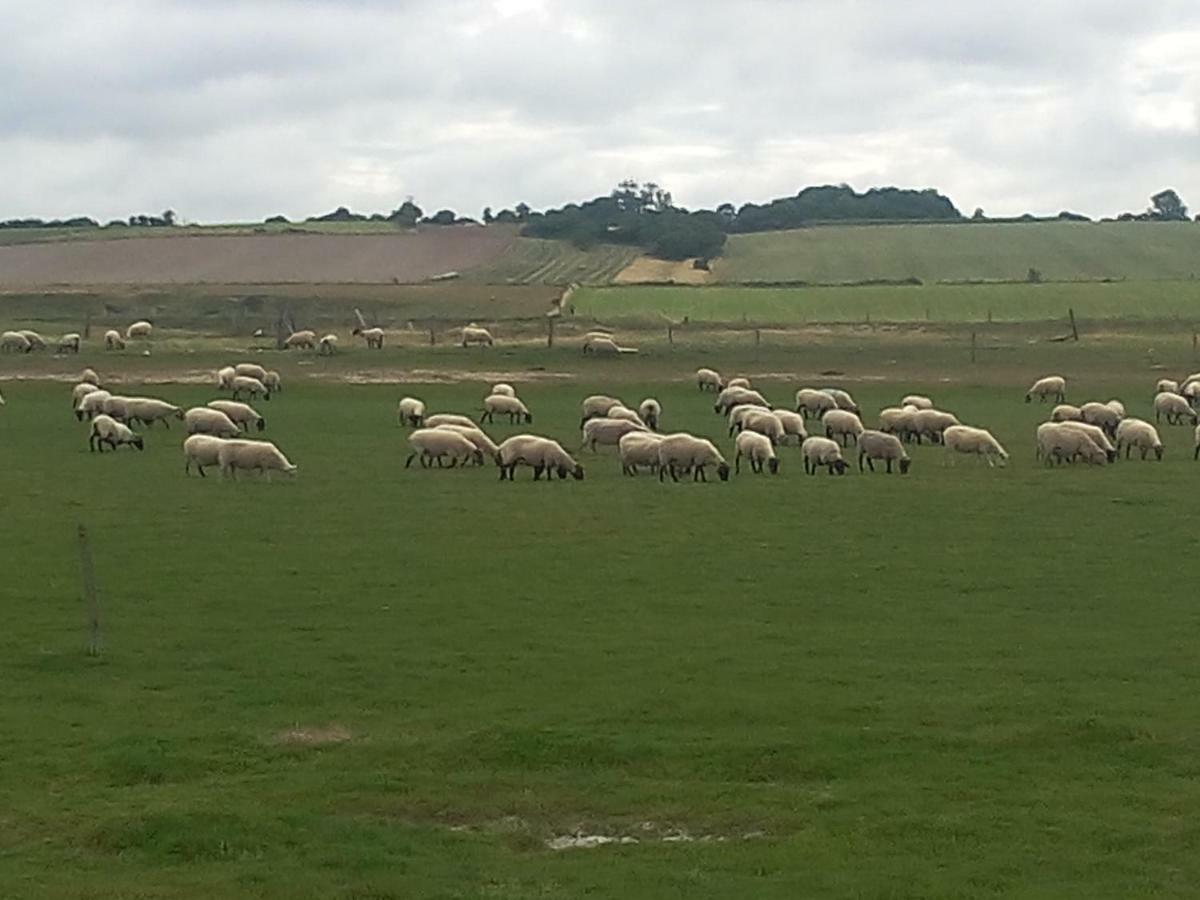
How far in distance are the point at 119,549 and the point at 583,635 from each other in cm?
824

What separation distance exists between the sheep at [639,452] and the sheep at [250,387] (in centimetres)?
2001

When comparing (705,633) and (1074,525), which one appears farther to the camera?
(1074,525)

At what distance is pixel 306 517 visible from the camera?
26.5 metres

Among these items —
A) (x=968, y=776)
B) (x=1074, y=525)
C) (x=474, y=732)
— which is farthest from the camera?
(x=1074, y=525)

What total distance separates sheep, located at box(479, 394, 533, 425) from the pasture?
11.9 m

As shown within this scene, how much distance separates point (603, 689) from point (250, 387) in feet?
118

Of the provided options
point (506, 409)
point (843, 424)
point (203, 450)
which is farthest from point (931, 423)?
point (203, 450)

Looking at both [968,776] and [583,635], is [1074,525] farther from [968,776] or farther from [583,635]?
[968,776]

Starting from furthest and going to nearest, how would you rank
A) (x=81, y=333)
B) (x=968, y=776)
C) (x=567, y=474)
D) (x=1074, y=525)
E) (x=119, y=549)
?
(x=81, y=333), (x=567, y=474), (x=1074, y=525), (x=119, y=549), (x=968, y=776)

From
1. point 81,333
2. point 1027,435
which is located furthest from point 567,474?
point 81,333

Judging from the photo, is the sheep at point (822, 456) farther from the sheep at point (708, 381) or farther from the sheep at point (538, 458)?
the sheep at point (708, 381)

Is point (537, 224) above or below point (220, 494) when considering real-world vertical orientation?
above

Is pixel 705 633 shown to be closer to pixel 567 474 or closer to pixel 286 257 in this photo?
pixel 567 474

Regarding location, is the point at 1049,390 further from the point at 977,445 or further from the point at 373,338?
the point at 373,338
